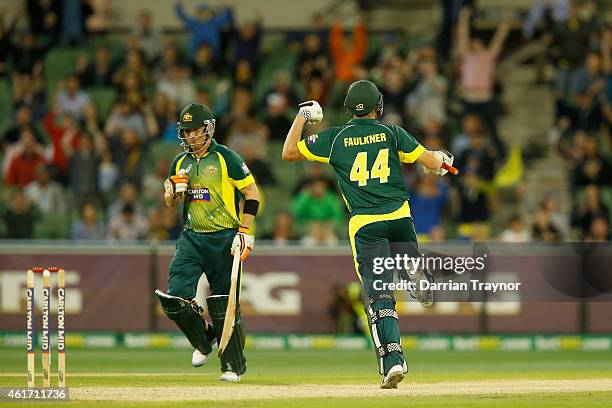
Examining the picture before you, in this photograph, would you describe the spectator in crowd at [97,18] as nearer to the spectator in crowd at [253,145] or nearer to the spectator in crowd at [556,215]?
the spectator in crowd at [253,145]

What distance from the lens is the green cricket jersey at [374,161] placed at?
1157 cm

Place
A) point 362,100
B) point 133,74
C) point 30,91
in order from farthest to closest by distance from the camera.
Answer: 1. point 30,91
2. point 133,74
3. point 362,100

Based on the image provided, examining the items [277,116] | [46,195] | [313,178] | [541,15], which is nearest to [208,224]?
[313,178]

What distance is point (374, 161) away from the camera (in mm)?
11586

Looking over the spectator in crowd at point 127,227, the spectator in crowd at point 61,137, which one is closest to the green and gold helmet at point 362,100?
the spectator in crowd at point 127,227

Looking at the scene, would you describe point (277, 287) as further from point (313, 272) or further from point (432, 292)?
point (432, 292)

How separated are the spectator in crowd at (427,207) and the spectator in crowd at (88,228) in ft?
15.2

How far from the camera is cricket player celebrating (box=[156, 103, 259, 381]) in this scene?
41.4ft

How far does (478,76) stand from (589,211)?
3.86 meters

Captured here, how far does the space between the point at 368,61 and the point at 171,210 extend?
5984 mm

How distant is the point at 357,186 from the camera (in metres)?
11.6

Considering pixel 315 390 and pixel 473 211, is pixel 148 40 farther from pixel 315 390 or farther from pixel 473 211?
pixel 315 390

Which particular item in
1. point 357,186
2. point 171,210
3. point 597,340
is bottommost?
point 597,340

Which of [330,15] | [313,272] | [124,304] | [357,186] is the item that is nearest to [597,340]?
[313,272]
